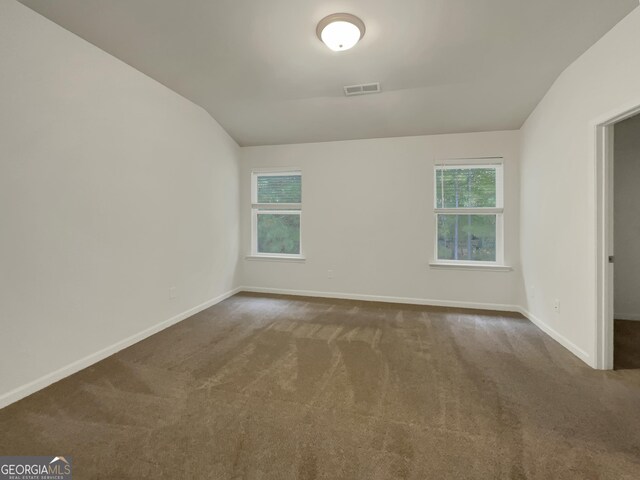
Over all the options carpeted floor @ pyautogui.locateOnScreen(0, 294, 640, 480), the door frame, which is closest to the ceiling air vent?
Result: the door frame

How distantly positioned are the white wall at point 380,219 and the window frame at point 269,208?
0.10m

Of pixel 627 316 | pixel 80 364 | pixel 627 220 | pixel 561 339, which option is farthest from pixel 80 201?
pixel 627 316

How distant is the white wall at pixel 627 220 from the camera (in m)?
3.42

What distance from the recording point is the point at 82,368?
2279 mm

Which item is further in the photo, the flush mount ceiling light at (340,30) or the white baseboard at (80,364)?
the flush mount ceiling light at (340,30)

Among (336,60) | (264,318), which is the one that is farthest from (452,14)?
(264,318)

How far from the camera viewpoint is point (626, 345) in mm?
2723

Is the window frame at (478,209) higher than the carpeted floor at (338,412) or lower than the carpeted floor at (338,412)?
higher

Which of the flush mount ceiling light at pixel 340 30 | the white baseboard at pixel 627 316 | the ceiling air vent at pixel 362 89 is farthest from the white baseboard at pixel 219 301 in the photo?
the flush mount ceiling light at pixel 340 30

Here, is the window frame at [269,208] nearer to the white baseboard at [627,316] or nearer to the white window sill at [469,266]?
the white window sill at [469,266]

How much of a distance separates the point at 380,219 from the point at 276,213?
166cm

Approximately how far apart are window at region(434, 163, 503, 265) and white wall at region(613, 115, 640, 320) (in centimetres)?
124

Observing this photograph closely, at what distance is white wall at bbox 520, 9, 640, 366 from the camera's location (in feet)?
6.77

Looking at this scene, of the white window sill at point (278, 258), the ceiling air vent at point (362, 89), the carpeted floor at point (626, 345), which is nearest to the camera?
the carpeted floor at point (626, 345)
